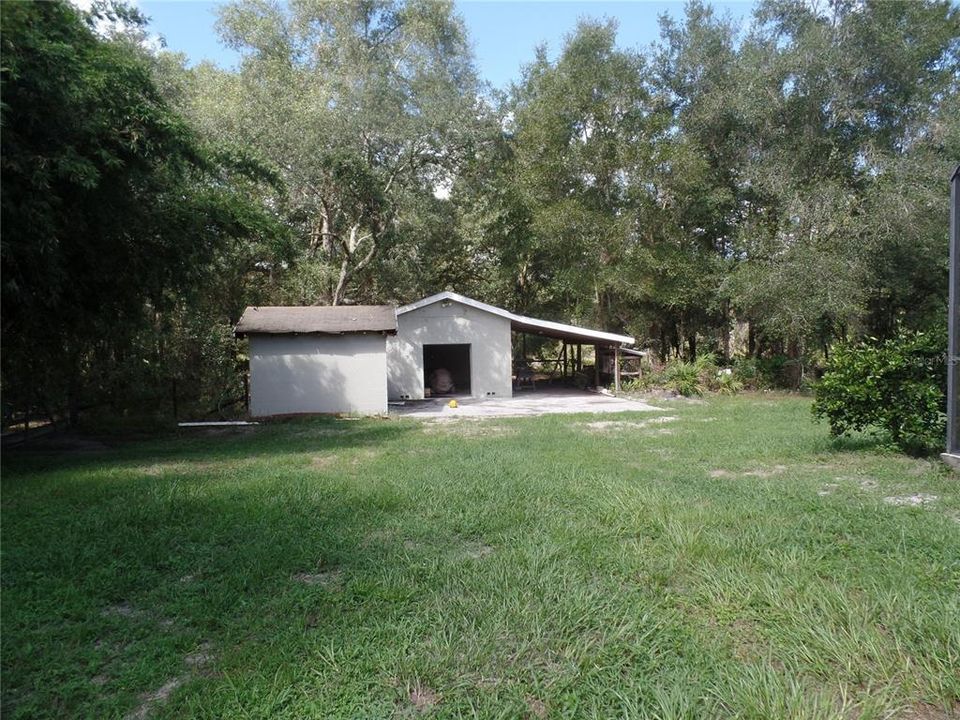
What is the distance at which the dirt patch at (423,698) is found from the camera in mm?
2465

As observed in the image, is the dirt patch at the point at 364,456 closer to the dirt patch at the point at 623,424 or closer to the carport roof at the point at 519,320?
the dirt patch at the point at 623,424

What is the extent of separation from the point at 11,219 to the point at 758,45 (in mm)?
21192

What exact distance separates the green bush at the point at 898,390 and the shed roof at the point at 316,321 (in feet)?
32.8

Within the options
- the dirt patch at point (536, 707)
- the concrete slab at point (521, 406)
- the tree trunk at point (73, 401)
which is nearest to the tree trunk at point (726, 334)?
the concrete slab at point (521, 406)

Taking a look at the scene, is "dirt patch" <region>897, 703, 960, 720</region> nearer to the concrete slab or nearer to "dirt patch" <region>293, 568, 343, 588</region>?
"dirt patch" <region>293, 568, 343, 588</region>

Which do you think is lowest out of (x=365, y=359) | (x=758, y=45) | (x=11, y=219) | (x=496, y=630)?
(x=496, y=630)

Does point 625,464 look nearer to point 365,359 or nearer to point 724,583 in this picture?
point 724,583

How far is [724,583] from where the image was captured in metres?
3.44

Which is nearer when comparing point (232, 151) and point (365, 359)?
point (232, 151)

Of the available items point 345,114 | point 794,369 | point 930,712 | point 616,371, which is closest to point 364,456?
Answer: point 930,712

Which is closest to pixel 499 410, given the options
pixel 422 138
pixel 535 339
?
pixel 422 138

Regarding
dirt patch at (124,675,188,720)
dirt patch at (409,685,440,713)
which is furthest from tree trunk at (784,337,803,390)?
dirt patch at (124,675,188,720)

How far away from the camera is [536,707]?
2469mm

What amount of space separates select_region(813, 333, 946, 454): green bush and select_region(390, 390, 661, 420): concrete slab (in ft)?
22.3
